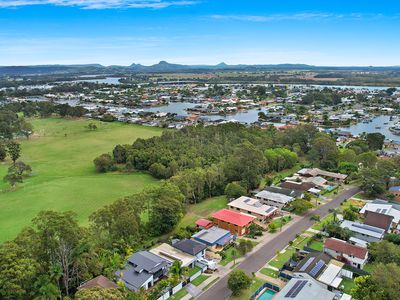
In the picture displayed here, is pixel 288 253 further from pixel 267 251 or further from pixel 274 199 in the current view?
pixel 274 199

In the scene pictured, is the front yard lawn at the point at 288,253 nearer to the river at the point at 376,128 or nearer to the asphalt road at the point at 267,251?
the asphalt road at the point at 267,251

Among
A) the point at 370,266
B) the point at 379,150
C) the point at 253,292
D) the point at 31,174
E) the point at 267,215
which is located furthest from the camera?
the point at 379,150

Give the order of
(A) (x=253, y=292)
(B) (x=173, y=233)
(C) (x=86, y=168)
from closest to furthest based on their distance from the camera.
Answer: (A) (x=253, y=292) → (B) (x=173, y=233) → (C) (x=86, y=168)

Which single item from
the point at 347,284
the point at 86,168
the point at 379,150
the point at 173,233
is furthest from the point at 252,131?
the point at 347,284

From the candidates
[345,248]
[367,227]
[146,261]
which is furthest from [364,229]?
[146,261]

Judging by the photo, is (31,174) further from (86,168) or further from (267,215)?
(267,215)

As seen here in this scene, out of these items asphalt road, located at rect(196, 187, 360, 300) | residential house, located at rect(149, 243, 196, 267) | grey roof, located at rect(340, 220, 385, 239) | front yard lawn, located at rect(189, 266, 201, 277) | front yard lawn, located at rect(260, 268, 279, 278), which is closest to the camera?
asphalt road, located at rect(196, 187, 360, 300)

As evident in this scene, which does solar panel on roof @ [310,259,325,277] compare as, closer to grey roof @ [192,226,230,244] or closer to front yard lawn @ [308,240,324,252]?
front yard lawn @ [308,240,324,252]

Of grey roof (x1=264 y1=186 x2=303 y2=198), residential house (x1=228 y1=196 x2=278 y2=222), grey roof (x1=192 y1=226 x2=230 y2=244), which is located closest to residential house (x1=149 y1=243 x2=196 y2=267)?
grey roof (x1=192 y1=226 x2=230 y2=244)
